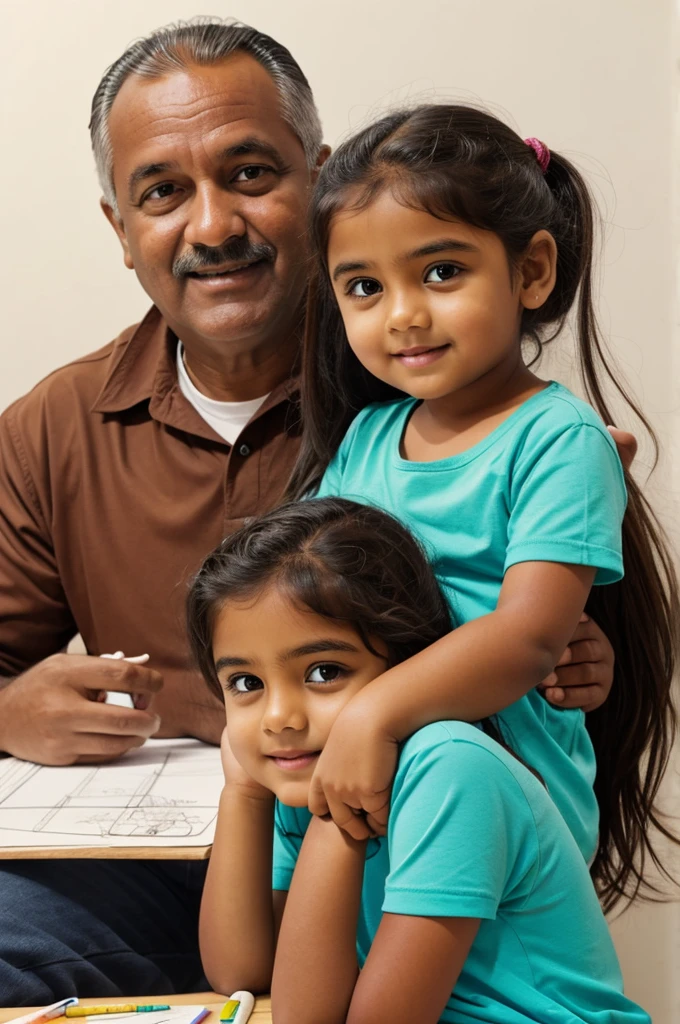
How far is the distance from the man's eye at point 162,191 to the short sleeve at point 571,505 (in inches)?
38.6

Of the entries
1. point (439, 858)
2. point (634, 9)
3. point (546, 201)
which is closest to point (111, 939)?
point (439, 858)

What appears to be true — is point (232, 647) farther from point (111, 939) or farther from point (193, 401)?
point (193, 401)

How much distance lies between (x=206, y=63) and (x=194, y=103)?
3.9 inches

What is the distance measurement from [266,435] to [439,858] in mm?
1127

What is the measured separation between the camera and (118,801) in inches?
62.7

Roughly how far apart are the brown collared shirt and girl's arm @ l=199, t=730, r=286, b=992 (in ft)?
2.54

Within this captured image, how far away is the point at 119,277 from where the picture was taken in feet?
8.43

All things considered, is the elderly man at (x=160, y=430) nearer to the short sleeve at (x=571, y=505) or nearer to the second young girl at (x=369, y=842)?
the second young girl at (x=369, y=842)

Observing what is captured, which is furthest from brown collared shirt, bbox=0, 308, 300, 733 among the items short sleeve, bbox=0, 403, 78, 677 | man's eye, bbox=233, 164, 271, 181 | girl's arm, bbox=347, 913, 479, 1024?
girl's arm, bbox=347, 913, 479, 1024

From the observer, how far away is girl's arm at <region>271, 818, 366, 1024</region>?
43.7 inches

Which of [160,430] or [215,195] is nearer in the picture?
[215,195]

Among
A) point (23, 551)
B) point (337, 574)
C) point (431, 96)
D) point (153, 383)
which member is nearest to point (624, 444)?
point (337, 574)

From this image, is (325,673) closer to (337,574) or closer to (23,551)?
(337,574)

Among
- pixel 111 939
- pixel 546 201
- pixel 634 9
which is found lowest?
pixel 111 939
